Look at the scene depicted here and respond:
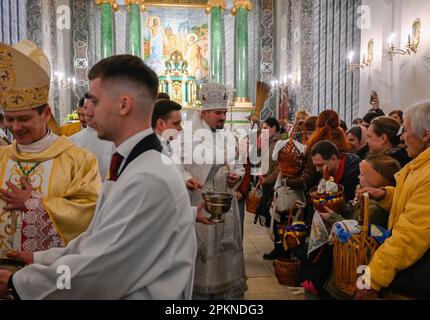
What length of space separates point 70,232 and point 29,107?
2.40 feet

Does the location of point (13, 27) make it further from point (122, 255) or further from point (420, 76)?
point (122, 255)

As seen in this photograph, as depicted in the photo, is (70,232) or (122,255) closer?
(122,255)

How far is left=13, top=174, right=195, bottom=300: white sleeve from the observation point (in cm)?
144

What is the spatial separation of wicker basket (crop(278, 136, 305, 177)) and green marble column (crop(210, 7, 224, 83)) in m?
15.3

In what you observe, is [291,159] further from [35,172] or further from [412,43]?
[412,43]

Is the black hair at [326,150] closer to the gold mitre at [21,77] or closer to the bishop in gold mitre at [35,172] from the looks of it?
the bishop in gold mitre at [35,172]

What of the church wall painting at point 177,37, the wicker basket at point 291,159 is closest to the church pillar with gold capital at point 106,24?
the church wall painting at point 177,37

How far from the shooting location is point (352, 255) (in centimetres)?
256

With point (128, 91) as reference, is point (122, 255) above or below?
below

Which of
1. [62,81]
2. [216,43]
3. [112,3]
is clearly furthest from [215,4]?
[62,81]

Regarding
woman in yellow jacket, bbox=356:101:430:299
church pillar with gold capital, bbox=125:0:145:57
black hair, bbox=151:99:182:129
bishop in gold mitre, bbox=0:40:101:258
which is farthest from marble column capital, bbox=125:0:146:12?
woman in yellow jacket, bbox=356:101:430:299

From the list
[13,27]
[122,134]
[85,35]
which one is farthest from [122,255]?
[85,35]

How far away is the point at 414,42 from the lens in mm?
7793

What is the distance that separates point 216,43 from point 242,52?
1288mm
